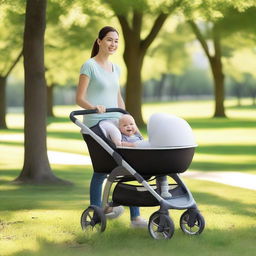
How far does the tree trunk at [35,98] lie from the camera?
1173 centimetres

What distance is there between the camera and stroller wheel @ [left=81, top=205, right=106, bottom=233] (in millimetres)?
7168

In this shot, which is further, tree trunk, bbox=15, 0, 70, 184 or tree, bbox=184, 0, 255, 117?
tree, bbox=184, 0, 255, 117

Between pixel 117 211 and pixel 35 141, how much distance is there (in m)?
4.36

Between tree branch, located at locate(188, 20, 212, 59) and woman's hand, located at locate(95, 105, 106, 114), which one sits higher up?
tree branch, located at locate(188, 20, 212, 59)

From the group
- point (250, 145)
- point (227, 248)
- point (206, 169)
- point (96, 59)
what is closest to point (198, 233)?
point (227, 248)

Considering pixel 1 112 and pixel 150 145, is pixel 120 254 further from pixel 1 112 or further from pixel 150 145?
pixel 1 112

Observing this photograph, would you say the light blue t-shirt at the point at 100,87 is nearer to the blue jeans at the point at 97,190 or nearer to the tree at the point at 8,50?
the blue jeans at the point at 97,190

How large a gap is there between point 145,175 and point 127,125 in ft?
1.68

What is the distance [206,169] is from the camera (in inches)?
564

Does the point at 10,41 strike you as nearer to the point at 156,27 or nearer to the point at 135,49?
the point at 135,49

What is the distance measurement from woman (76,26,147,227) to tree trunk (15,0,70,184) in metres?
4.28

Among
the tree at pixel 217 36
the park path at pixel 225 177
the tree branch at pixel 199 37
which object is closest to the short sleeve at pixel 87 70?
the park path at pixel 225 177

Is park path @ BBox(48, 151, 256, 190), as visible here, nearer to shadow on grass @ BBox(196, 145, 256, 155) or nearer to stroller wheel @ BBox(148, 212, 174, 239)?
shadow on grass @ BBox(196, 145, 256, 155)

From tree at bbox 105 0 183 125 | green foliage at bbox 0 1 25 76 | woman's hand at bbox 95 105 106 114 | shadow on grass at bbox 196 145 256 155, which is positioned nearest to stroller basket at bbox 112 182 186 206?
woman's hand at bbox 95 105 106 114
